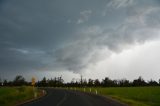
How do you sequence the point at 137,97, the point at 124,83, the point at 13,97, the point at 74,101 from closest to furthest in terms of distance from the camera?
the point at 74,101, the point at 13,97, the point at 137,97, the point at 124,83

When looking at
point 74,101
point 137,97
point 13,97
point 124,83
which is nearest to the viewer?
point 74,101

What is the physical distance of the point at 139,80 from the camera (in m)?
160

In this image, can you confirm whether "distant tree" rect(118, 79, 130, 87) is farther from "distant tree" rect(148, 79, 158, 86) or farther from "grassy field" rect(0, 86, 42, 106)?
"grassy field" rect(0, 86, 42, 106)

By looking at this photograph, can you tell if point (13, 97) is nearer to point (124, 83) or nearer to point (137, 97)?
point (137, 97)

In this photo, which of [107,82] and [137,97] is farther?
[107,82]

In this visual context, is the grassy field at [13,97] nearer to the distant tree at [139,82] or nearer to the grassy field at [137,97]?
the grassy field at [137,97]

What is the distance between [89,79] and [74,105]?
5359 inches

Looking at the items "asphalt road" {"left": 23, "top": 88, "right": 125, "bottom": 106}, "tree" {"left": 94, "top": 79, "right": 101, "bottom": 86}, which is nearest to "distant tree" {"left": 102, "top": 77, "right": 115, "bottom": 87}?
"tree" {"left": 94, "top": 79, "right": 101, "bottom": 86}

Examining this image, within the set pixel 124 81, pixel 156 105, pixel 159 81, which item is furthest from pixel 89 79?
pixel 156 105

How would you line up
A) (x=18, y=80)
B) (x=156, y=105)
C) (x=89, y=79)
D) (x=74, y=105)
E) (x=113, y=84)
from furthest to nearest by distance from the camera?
1. (x=18, y=80)
2. (x=89, y=79)
3. (x=113, y=84)
4. (x=156, y=105)
5. (x=74, y=105)

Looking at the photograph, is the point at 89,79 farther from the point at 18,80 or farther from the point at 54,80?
the point at 18,80

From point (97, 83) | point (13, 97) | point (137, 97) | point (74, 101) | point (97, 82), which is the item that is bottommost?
point (74, 101)

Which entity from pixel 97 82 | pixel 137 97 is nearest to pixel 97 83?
pixel 97 82

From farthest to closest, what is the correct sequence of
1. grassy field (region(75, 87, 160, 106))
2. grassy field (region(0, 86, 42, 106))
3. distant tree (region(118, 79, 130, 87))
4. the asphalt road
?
1. distant tree (region(118, 79, 130, 87))
2. grassy field (region(75, 87, 160, 106))
3. grassy field (region(0, 86, 42, 106))
4. the asphalt road
